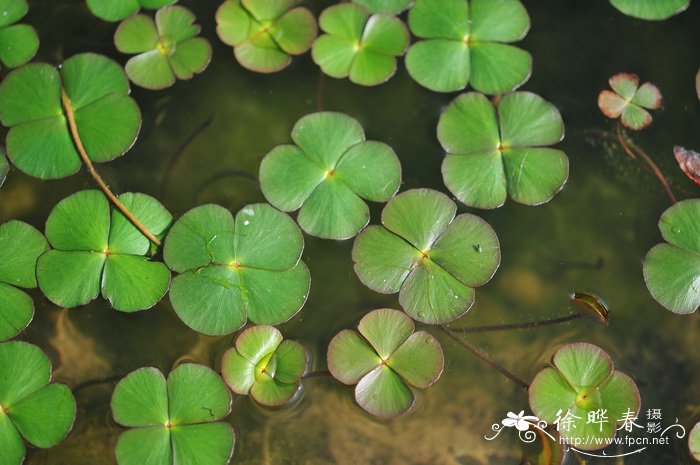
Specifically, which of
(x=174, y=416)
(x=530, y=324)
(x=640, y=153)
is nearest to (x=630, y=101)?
(x=640, y=153)

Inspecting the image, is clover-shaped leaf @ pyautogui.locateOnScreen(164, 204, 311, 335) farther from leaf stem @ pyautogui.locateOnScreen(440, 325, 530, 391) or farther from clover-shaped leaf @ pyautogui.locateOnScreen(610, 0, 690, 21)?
clover-shaped leaf @ pyautogui.locateOnScreen(610, 0, 690, 21)

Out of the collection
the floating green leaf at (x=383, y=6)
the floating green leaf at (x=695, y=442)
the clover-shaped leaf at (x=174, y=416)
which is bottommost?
the floating green leaf at (x=695, y=442)

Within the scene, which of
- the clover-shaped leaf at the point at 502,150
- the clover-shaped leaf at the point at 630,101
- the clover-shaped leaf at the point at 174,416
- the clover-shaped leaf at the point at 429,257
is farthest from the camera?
the clover-shaped leaf at the point at 630,101

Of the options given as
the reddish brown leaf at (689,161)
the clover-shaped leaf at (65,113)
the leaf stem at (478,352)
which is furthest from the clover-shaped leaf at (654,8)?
the clover-shaped leaf at (65,113)

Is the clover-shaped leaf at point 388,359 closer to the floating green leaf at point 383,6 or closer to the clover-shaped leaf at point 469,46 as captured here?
the clover-shaped leaf at point 469,46

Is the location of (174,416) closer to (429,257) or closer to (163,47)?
(429,257)

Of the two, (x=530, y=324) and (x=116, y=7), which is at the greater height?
(x=116, y=7)

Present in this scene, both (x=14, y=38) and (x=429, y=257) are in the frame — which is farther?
(x=14, y=38)
